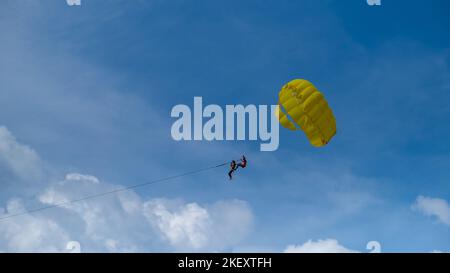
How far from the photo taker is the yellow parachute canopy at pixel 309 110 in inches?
1371

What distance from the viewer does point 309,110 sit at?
114 ft

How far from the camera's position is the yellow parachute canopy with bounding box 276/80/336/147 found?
3481 centimetres
